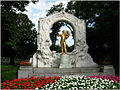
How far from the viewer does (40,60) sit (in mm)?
8023

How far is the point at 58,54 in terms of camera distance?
8.52 m

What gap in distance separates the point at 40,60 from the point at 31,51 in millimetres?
Result: 10401

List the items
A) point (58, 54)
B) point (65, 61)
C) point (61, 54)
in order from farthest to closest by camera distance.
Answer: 1. point (58, 54)
2. point (61, 54)
3. point (65, 61)

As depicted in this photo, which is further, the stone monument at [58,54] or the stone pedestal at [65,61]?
the stone monument at [58,54]

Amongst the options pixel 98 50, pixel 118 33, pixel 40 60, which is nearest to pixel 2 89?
pixel 40 60

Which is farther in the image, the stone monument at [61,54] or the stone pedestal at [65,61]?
the stone monument at [61,54]

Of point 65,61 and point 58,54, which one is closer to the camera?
point 65,61

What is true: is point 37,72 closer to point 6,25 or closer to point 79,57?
point 79,57

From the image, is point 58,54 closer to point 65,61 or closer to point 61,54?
point 61,54

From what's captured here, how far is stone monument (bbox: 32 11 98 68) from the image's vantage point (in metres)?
8.05

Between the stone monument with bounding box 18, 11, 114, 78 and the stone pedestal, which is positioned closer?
the stone pedestal

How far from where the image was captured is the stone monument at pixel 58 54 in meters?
8.05

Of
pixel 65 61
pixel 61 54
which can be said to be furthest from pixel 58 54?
pixel 65 61

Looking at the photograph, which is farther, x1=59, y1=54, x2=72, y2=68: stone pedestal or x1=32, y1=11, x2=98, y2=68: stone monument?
x1=32, y1=11, x2=98, y2=68: stone monument
